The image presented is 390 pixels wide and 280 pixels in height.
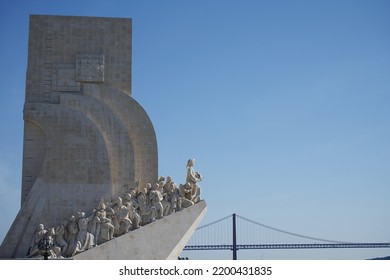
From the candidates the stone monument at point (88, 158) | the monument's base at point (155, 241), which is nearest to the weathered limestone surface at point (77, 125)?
the stone monument at point (88, 158)

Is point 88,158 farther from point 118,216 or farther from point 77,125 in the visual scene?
point 118,216

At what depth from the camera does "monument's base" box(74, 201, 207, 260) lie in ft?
46.2

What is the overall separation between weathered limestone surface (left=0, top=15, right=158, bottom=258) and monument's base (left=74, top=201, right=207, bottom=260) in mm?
1338

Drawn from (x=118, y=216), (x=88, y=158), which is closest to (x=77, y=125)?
(x=88, y=158)

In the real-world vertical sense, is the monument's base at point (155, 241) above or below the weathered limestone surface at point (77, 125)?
below

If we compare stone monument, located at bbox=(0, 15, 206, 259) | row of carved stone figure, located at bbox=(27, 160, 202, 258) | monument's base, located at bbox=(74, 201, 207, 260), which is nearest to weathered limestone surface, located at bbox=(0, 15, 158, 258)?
stone monument, located at bbox=(0, 15, 206, 259)

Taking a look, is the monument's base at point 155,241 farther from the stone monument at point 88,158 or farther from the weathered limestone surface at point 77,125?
the weathered limestone surface at point 77,125

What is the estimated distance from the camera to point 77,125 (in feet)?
50.6

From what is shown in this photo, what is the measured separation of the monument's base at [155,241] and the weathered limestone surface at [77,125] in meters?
1.34

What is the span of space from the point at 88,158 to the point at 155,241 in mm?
2629

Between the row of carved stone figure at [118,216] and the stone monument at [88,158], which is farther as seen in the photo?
the stone monument at [88,158]

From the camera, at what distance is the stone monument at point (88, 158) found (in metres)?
14.4
